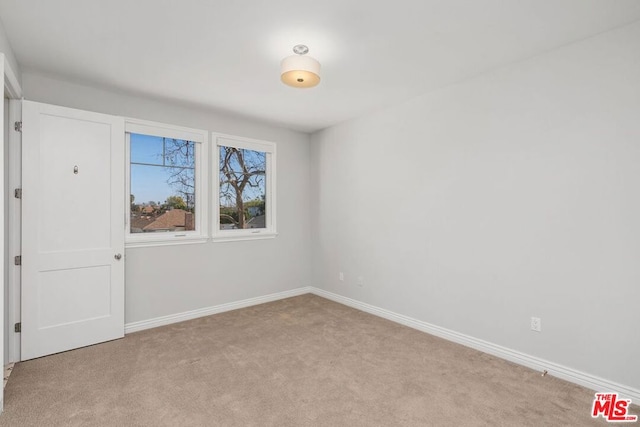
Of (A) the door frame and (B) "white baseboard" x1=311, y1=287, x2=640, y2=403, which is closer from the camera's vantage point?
(B) "white baseboard" x1=311, y1=287, x2=640, y2=403

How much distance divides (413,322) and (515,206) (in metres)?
1.64

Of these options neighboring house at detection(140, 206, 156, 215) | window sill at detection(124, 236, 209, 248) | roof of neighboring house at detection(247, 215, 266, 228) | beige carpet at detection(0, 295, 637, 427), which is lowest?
beige carpet at detection(0, 295, 637, 427)

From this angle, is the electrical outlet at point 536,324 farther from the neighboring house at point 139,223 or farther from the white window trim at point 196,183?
the neighboring house at point 139,223

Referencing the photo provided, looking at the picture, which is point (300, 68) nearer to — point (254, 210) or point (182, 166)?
point (182, 166)

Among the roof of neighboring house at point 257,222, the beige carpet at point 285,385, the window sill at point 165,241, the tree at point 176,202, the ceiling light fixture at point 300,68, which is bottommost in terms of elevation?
the beige carpet at point 285,385

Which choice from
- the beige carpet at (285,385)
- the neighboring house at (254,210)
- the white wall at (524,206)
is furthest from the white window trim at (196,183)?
the white wall at (524,206)

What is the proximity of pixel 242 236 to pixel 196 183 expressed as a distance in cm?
91

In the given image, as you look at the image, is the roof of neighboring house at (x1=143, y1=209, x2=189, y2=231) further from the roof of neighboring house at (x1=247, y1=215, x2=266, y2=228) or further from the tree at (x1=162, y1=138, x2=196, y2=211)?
the roof of neighboring house at (x1=247, y1=215, x2=266, y2=228)

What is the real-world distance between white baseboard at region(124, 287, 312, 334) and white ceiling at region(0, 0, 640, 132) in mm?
2485

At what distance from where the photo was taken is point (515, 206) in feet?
9.08

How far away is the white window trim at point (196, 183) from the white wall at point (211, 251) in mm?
83

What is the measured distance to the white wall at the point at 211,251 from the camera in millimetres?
3346

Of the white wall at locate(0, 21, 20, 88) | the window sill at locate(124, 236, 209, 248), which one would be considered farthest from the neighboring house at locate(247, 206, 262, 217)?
the white wall at locate(0, 21, 20, 88)

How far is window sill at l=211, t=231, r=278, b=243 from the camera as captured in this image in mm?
4152
